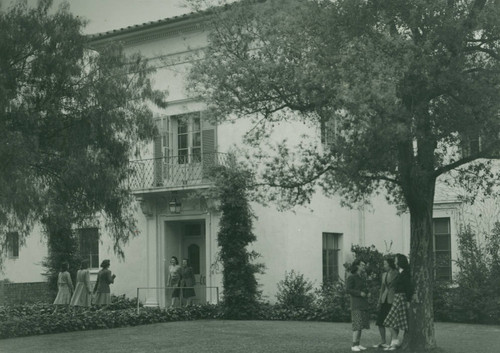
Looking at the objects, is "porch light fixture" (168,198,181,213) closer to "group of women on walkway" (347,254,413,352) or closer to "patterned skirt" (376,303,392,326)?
"group of women on walkway" (347,254,413,352)

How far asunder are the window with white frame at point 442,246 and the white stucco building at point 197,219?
0.10 feet

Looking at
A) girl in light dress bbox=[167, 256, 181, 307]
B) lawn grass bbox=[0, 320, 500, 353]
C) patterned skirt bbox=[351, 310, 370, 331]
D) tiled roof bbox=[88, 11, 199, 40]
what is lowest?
lawn grass bbox=[0, 320, 500, 353]

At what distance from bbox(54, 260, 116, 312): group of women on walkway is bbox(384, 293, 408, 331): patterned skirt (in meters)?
9.73

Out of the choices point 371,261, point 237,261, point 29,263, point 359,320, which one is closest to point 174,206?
point 237,261

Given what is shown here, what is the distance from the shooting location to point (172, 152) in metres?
25.0

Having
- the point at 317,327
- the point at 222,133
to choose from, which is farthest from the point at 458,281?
the point at 222,133

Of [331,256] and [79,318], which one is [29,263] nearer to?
[79,318]

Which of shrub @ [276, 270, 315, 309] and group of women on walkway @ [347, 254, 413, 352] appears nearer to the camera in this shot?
group of women on walkway @ [347, 254, 413, 352]

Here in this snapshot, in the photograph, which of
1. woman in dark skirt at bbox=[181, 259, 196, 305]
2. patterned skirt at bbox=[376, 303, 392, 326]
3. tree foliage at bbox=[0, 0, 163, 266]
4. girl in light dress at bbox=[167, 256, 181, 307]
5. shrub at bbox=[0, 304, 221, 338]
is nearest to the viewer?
patterned skirt at bbox=[376, 303, 392, 326]

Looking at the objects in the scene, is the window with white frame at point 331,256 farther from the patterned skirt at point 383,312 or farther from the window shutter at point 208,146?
the patterned skirt at point 383,312

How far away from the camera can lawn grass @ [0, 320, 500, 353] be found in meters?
15.4

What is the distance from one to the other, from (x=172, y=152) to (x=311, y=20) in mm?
12085

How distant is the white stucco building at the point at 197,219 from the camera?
77.4 ft

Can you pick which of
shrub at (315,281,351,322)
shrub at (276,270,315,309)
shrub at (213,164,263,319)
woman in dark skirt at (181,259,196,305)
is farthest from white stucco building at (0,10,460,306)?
shrub at (315,281,351,322)
